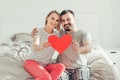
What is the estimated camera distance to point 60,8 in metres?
4.23

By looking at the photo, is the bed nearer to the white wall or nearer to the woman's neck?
the woman's neck

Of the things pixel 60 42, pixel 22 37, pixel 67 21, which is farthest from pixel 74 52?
pixel 22 37

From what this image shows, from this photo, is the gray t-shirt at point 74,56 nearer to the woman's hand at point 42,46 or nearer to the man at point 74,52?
the man at point 74,52

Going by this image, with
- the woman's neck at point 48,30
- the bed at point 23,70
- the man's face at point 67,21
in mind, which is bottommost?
the bed at point 23,70

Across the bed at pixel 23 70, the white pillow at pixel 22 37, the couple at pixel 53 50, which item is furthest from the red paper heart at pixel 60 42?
the white pillow at pixel 22 37

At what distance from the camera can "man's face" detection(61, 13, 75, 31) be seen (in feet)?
6.77

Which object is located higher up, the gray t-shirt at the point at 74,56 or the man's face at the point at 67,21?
the man's face at the point at 67,21

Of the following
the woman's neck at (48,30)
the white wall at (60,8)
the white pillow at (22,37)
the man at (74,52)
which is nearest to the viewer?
the man at (74,52)

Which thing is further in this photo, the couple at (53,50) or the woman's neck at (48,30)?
the woman's neck at (48,30)

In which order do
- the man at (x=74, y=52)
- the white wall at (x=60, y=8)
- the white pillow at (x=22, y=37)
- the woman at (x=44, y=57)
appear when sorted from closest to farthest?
the woman at (x=44, y=57) < the man at (x=74, y=52) < the white pillow at (x=22, y=37) < the white wall at (x=60, y=8)

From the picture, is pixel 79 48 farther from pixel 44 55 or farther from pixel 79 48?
pixel 44 55

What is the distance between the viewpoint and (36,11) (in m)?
4.22

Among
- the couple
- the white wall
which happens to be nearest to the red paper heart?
the couple

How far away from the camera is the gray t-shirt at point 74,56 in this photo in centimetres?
204
